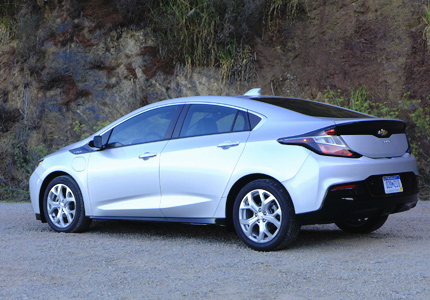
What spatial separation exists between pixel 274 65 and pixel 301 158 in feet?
32.4

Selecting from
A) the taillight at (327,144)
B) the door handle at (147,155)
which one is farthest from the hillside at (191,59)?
the taillight at (327,144)

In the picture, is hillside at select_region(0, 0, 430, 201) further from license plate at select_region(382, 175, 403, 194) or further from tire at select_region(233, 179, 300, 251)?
tire at select_region(233, 179, 300, 251)

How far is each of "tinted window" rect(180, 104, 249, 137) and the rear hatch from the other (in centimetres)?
105

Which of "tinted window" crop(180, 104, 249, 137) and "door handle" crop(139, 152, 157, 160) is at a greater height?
"tinted window" crop(180, 104, 249, 137)

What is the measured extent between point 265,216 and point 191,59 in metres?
10.1

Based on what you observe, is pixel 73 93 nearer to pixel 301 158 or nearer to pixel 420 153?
pixel 420 153

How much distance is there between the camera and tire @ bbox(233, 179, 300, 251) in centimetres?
614

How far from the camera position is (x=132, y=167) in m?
7.28

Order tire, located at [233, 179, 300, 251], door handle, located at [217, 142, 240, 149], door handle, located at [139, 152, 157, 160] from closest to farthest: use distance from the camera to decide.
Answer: tire, located at [233, 179, 300, 251]
door handle, located at [217, 142, 240, 149]
door handle, located at [139, 152, 157, 160]

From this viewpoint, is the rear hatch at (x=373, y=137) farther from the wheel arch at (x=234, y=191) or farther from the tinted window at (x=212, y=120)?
the tinted window at (x=212, y=120)

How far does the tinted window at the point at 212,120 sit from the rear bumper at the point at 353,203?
3.88 ft

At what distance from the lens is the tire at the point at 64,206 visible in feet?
25.5

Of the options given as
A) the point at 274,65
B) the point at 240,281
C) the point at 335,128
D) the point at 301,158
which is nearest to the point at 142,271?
the point at 240,281

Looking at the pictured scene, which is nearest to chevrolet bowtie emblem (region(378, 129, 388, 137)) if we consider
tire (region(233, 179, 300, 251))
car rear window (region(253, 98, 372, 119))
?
car rear window (region(253, 98, 372, 119))
